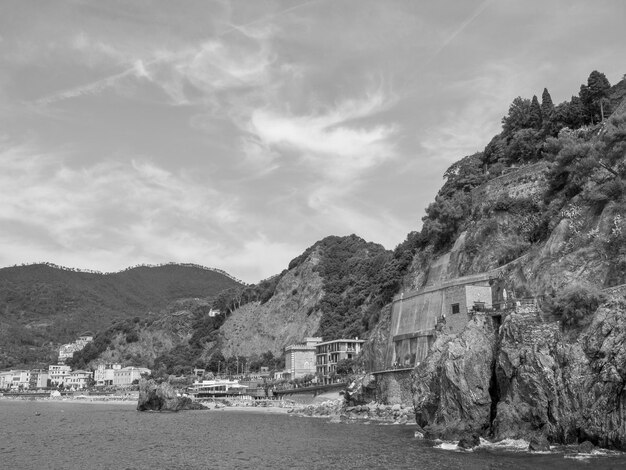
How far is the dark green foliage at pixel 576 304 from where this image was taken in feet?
131

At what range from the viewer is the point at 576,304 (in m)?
40.8

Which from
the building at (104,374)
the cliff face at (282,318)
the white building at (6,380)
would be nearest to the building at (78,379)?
the building at (104,374)

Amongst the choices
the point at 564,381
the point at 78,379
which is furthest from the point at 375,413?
the point at 78,379

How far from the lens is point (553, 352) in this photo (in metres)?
36.7

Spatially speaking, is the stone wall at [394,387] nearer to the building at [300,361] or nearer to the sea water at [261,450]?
the sea water at [261,450]

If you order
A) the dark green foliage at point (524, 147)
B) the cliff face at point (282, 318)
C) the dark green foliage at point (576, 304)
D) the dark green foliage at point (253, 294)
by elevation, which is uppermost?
the dark green foliage at point (524, 147)

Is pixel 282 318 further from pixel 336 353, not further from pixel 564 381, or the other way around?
pixel 564 381

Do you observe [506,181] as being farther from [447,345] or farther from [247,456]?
[247,456]

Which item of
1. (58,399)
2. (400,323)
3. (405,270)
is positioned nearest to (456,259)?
(400,323)

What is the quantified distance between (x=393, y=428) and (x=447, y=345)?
35.1 ft

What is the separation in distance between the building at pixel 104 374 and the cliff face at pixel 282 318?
3642cm

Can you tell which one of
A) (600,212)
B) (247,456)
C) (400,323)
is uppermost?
(600,212)

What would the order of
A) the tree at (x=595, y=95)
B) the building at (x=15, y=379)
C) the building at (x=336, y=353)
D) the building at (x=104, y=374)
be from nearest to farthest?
the tree at (x=595, y=95), the building at (x=336, y=353), the building at (x=104, y=374), the building at (x=15, y=379)

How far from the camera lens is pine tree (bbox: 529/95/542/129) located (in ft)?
274
